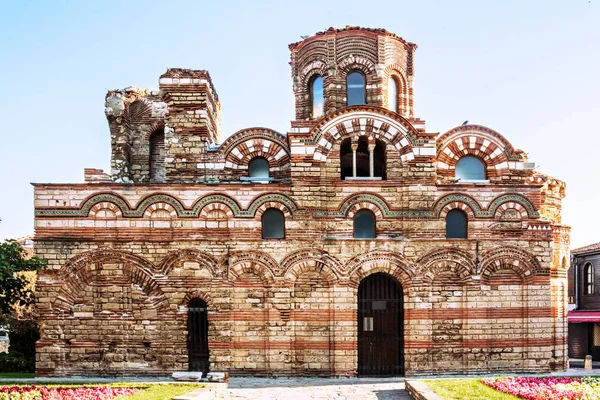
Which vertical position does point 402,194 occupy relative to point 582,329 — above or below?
above

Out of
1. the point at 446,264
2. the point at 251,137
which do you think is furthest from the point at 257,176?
the point at 446,264

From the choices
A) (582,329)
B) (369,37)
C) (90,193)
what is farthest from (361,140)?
(582,329)

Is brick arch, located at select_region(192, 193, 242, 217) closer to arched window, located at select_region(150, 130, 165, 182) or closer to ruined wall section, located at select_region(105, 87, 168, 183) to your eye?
arched window, located at select_region(150, 130, 165, 182)

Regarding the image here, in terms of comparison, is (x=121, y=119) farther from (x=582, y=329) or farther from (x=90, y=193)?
(x=582, y=329)

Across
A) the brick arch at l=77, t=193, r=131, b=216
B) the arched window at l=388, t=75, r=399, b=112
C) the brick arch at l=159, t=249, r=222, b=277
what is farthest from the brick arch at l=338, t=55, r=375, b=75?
the brick arch at l=77, t=193, r=131, b=216

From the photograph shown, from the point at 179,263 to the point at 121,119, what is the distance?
7.16 meters

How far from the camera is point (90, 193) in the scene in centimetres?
1385

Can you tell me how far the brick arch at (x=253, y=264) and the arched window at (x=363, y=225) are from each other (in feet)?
8.19

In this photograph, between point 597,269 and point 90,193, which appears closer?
point 90,193

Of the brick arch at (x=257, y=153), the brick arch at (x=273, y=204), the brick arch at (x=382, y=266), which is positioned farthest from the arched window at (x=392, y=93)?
the brick arch at (x=382, y=266)

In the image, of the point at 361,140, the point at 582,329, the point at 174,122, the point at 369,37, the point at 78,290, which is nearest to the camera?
the point at 78,290

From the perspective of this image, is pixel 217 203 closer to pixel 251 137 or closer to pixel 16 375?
pixel 251 137

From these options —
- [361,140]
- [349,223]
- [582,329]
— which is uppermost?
[361,140]

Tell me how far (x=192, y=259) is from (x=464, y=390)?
755 centimetres
